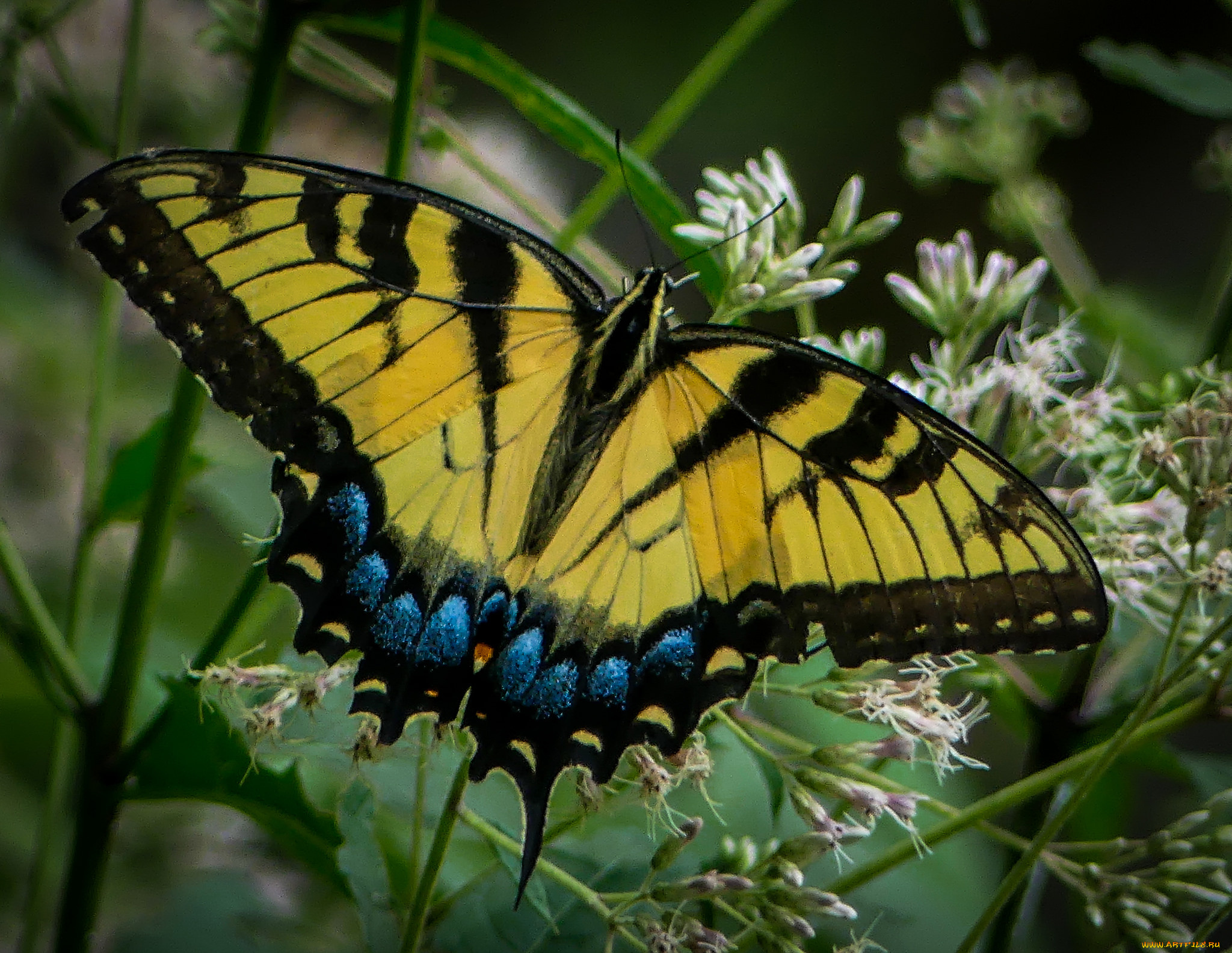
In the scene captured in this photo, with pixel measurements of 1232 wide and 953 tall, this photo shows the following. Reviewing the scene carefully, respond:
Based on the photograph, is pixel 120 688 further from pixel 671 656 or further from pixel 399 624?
pixel 671 656

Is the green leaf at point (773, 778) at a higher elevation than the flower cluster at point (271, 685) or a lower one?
higher

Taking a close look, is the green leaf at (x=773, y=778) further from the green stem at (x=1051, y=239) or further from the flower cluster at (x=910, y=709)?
the green stem at (x=1051, y=239)

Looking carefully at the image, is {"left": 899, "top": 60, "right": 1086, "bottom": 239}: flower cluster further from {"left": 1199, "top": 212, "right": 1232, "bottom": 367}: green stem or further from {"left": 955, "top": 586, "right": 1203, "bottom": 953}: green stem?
{"left": 955, "top": 586, "right": 1203, "bottom": 953}: green stem

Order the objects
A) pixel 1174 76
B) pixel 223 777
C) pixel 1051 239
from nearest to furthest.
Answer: pixel 223 777 → pixel 1174 76 → pixel 1051 239

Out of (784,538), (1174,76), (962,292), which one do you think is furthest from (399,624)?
(1174,76)

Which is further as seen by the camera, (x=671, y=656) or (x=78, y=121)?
(x=78, y=121)

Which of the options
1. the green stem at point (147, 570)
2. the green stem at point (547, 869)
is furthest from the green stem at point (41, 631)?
the green stem at point (547, 869)

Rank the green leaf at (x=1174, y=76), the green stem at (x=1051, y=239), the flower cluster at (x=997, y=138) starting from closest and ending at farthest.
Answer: the green leaf at (x=1174, y=76) < the green stem at (x=1051, y=239) < the flower cluster at (x=997, y=138)
